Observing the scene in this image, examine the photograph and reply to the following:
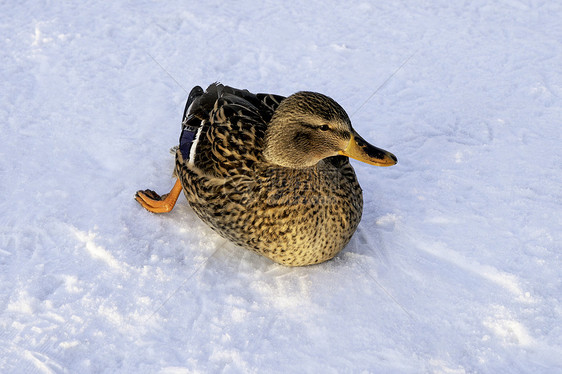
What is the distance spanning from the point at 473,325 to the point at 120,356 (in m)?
1.70

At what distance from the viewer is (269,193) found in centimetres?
318

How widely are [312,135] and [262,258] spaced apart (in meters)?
0.81

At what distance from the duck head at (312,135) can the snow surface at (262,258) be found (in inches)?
25.8

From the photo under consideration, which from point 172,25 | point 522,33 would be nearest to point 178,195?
point 172,25

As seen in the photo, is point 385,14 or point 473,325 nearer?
point 473,325

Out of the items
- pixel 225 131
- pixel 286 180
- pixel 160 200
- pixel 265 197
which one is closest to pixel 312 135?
pixel 286 180

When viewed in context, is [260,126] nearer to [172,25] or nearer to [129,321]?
[129,321]

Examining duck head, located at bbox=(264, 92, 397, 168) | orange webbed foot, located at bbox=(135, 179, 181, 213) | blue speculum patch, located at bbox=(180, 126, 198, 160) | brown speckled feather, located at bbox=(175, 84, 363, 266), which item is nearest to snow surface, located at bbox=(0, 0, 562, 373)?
orange webbed foot, located at bbox=(135, 179, 181, 213)

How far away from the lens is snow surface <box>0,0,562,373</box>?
9.96 feet

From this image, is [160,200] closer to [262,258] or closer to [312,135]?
[262,258]

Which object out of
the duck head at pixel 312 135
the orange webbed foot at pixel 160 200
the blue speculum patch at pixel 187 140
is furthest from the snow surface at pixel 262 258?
the duck head at pixel 312 135

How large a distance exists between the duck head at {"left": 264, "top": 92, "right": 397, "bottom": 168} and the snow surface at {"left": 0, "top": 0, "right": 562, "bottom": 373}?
2.15ft

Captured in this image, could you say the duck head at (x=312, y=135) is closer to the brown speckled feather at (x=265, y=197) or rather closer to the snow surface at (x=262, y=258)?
the brown speckled feather at (x=265, y=197)

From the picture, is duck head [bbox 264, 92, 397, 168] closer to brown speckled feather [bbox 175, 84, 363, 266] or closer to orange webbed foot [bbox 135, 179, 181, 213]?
brown speckled feather [bbox 175, 84, 363, 266]
